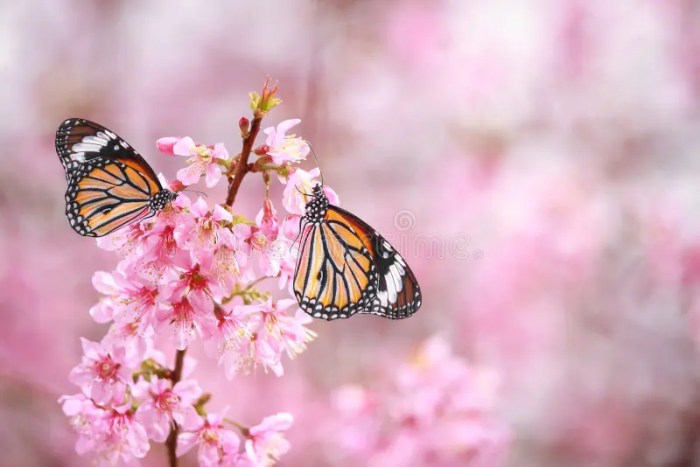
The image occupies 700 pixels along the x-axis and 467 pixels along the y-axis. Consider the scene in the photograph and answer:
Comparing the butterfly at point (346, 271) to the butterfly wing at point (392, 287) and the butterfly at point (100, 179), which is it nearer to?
the butterfly wing at point (392, 287)

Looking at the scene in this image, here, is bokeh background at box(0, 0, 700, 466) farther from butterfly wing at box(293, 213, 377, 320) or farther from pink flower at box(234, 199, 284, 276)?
pink flower at box(234, 199, 284, 276)

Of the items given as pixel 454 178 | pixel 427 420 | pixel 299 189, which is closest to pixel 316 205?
pixel 299 189

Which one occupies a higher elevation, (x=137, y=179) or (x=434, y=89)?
(x=434, y=89)

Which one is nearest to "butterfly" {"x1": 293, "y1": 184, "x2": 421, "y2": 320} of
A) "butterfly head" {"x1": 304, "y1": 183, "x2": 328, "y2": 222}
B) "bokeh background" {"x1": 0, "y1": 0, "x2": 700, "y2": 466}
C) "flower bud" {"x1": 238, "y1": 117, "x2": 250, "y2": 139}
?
"butterfly head" {"x1": 304, "y1": 183, "x2": 328, "y2": 222}

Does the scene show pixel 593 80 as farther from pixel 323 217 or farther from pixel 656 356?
pixel 323 217

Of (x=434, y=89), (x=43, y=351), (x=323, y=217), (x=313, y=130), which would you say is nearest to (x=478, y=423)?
(x=323, y=217)
